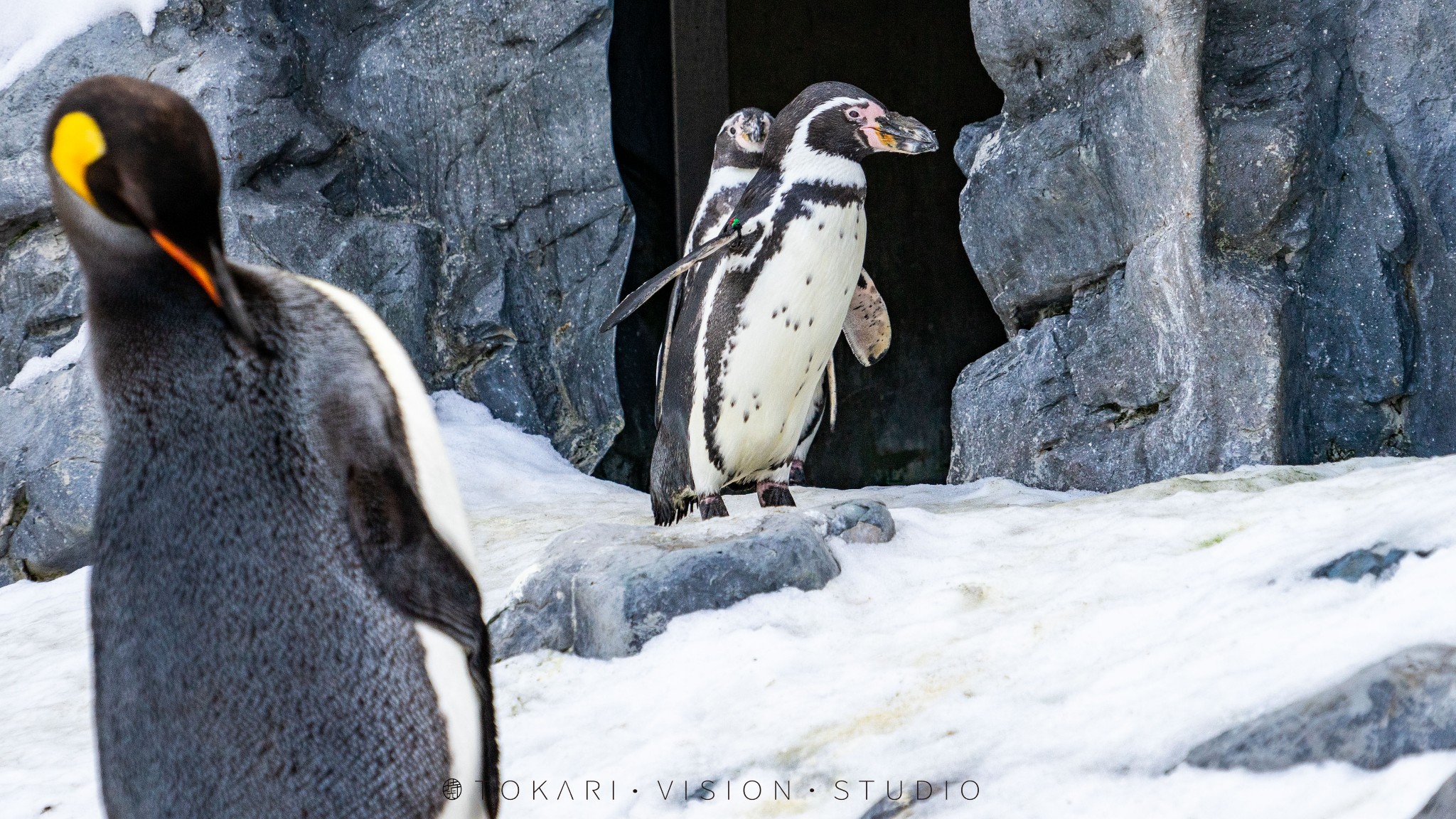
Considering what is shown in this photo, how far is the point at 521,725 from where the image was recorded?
87.7 inches

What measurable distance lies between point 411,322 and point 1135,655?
4.19 m

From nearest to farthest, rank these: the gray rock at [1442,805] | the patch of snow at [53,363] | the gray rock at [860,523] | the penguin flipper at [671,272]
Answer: the gray rock at [1442,805]
the gray rock at [860,523]
the penguin flipper at [671,272]
the patch of snow at [53,363]

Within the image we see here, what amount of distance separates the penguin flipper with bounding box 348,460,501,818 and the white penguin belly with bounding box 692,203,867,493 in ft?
7.82

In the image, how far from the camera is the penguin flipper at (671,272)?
12.3ft

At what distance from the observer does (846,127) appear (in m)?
3.70

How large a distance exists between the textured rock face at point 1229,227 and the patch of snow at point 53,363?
12.1 feet

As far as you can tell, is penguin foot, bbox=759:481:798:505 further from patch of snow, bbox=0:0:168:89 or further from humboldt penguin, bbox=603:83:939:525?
patch of snow, bbox=0:0:168:89

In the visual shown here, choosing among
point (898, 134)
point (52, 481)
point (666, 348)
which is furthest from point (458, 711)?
point (52, 481)

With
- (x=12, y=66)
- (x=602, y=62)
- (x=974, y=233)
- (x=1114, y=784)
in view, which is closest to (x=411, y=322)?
(x=602, y=62)

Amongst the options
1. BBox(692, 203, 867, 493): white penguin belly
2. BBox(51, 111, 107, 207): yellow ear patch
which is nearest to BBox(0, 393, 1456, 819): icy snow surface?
BBox(692, 203, 867, 493): white penguin belly

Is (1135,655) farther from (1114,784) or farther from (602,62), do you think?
(602,62)

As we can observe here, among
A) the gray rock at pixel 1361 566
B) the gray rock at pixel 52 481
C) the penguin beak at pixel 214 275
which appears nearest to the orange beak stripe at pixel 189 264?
the penguin beak at pixel 214 275

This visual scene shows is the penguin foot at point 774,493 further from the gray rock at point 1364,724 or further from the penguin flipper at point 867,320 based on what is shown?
the gray rock at point 1364,724

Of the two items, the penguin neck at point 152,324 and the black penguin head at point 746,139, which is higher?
the black penguin head at point 746,139
